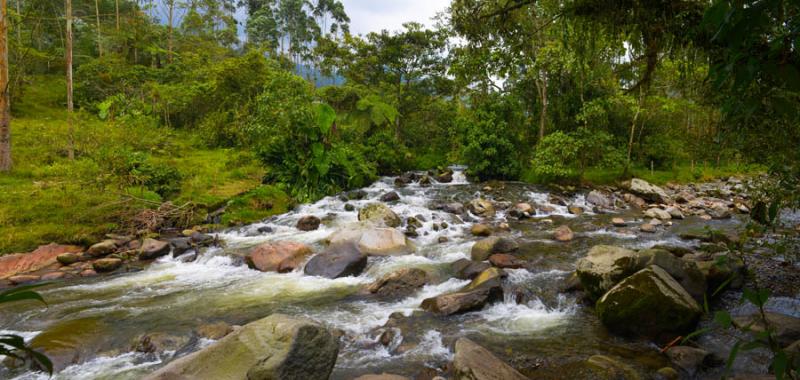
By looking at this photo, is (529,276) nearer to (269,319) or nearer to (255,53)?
(269,319)

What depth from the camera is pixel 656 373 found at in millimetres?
4211

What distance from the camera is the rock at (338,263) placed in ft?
25.1

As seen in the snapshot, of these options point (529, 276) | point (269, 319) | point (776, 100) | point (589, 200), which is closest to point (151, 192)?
point (269, 319)

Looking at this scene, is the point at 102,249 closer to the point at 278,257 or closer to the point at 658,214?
the point at 278,257

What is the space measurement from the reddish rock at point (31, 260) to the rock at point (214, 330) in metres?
5.17

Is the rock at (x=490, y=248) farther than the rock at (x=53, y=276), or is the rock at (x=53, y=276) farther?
the rock at (x=490, y=248)

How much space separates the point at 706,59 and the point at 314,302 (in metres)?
6.13

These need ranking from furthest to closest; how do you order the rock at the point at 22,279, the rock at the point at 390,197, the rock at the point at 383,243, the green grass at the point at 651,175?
the green grass at the point at 651,175
the rock at the point at 390,197
the rock at the point at 383,243
the rock at the point at 22,279

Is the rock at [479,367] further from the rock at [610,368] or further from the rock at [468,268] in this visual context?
the rock at [468,268]

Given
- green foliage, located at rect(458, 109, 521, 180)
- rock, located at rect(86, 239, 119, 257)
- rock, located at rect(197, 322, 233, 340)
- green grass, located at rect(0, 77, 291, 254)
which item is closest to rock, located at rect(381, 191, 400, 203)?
green grass, located at rect(0, 77, 291, 254)

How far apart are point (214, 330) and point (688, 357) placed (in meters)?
5.80

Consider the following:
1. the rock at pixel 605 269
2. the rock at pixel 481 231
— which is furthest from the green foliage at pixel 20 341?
the rock at pixel 481 231

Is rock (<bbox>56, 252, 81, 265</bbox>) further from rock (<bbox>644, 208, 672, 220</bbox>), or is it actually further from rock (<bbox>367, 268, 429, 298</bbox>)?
rock (<bbox>644, 208, 672, 220</bbox>)

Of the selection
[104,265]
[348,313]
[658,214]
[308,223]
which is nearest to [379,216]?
[308,223]
